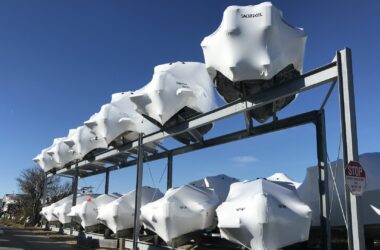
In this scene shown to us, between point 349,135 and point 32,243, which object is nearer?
point 349,135

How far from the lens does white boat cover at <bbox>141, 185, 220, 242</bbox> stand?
12.3 meters

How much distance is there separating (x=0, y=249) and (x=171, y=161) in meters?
7.13

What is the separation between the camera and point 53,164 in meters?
28.2

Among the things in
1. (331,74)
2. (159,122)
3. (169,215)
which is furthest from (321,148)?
(159,122)

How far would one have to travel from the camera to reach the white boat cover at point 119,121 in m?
17.0

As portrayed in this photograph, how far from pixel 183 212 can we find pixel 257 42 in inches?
218

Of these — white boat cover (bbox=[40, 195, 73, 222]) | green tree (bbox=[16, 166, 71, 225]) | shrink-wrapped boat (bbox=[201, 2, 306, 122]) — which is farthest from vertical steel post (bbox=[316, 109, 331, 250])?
green tree (bbox=[16, 166, 71, 225])

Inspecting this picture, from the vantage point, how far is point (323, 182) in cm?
1048

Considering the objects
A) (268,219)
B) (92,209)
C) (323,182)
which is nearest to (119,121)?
(92,209)

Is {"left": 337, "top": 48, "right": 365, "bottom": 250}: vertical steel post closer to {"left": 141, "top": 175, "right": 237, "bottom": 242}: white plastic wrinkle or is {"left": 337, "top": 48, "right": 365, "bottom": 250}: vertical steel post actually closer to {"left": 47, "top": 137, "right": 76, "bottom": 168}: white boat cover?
{"left": 141, "top": 175, "right": 237, "bottom": 242}: white plastic wrinkle

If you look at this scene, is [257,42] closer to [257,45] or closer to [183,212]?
[257,45]

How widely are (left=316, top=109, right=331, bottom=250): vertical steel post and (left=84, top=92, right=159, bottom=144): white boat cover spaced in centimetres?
757

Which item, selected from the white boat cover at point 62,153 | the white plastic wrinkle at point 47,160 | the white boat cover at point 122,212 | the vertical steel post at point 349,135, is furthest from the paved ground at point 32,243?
the vertical steel post at point 349,135

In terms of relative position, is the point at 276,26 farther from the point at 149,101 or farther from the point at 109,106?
the point at 109,106
